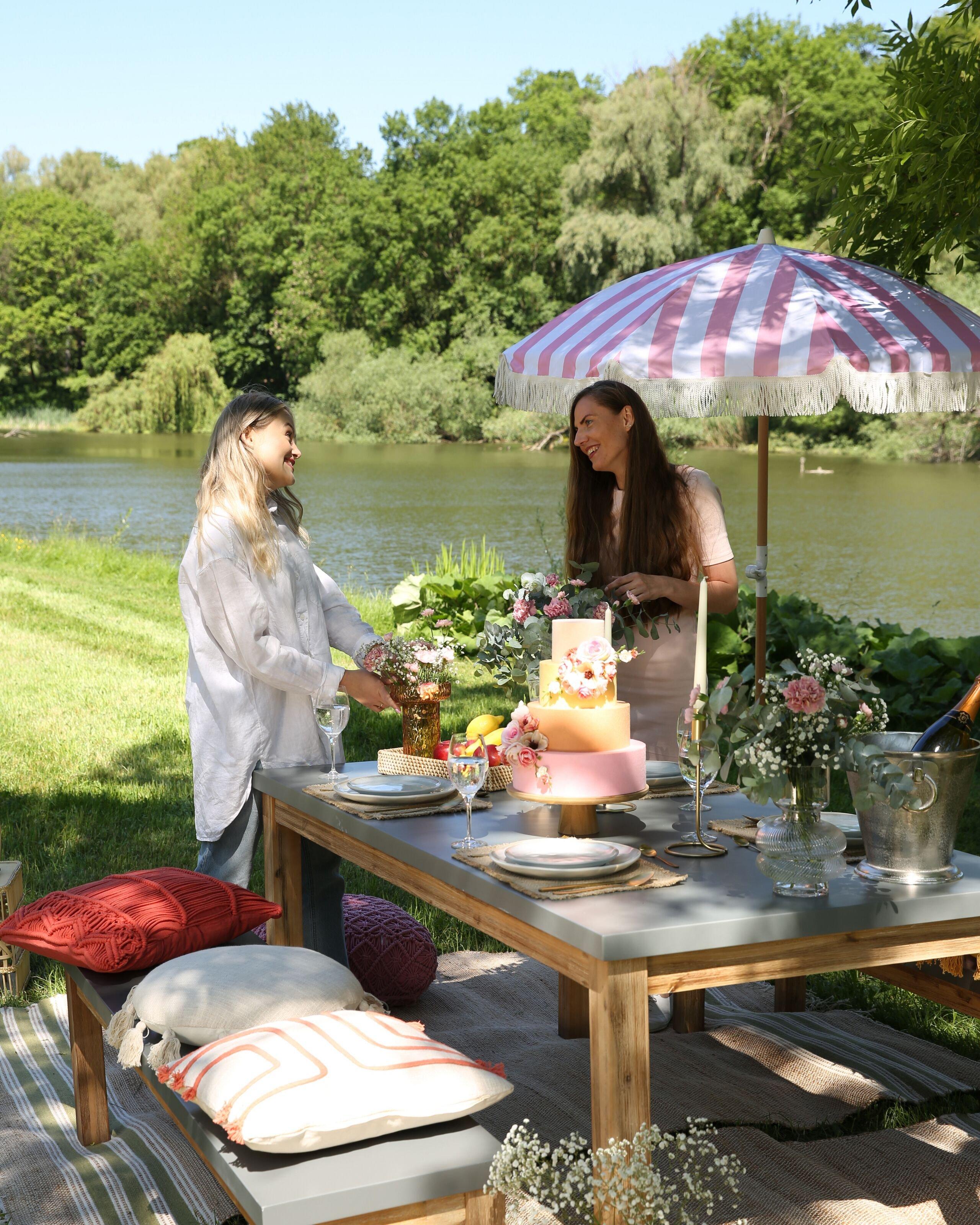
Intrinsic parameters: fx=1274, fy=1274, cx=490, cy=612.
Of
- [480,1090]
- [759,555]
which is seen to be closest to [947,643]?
[759,555]

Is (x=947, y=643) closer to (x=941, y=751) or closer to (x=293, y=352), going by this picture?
(x=941, y=751)

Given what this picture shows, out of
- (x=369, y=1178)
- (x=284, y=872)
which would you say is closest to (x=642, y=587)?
(x=284, y=872)

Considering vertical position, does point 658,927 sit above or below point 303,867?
above

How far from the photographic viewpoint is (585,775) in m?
2.43

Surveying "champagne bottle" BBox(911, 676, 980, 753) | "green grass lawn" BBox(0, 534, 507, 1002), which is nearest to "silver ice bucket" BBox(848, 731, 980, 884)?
"champagne bottle" BBox(911, 676, 980, 753)

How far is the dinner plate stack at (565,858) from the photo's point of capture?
2.20m

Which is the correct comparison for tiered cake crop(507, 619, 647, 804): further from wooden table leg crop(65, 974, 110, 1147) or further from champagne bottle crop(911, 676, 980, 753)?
wooden table leg crop(65, 974, 110, 1147)

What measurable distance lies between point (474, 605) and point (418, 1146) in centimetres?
856

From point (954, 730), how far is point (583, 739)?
67cm

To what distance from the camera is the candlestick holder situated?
2.41 metres

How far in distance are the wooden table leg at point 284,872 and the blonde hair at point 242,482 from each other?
0.64 metres

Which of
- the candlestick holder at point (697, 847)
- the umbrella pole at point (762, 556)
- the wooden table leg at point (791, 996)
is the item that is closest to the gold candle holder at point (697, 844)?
the candlestick holder at point (697, 847)

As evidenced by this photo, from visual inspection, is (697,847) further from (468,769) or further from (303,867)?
(303,867)

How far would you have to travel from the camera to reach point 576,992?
3.55 metres
